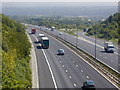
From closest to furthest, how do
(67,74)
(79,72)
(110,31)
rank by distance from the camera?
(67,74), (79,72), (110,31)

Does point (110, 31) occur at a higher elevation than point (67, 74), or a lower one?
higher

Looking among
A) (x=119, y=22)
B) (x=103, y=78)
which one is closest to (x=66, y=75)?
(x=103, y=78)

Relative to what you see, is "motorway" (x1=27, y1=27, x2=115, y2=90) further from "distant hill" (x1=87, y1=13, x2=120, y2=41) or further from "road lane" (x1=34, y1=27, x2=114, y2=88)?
"distant hill" (x1=87, y1=13, x2=120, y2=41)

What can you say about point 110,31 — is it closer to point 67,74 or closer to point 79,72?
point 79,72

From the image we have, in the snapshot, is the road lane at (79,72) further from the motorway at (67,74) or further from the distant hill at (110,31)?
the distant hill at (110,31)

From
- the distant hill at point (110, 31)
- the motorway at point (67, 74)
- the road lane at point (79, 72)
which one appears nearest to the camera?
the motorway at point (67, 74)

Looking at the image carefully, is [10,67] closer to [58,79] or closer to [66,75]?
[58,79]

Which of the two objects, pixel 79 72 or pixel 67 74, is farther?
pixel 79 72

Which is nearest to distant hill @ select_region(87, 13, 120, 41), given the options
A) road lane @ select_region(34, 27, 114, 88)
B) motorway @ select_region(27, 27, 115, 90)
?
road lane @ select_region(34, 27, 114, 88)

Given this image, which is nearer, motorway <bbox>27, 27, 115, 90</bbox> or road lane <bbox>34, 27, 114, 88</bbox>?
motorway <bbox>27, 27, 115, 90</bbox>

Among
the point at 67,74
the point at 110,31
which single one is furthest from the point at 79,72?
the point at 110,31

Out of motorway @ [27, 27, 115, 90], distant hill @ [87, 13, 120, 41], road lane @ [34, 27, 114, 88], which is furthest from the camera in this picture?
distant hill @ [87, 13, 120, 41]

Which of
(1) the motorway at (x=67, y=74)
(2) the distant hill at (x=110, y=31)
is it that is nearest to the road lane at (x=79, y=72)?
(1) the motorway at (x=67, y=74)

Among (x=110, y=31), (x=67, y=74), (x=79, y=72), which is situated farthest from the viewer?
(x=110, y=31)
